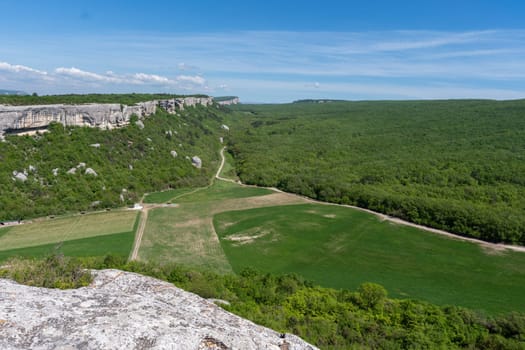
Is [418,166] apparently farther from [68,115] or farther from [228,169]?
[68,115]

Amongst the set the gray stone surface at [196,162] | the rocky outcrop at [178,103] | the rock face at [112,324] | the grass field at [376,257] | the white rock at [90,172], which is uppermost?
the rocky outcrop at [178,103]

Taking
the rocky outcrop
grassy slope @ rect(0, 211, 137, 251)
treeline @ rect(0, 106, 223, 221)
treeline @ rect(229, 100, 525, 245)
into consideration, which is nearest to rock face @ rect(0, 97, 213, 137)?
treeline @ rect(0, 106, 223, 221)

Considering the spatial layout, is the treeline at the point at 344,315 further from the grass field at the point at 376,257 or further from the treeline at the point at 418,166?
the treeline at the point at 418,166

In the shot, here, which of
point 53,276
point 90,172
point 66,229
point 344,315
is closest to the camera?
point 53,276

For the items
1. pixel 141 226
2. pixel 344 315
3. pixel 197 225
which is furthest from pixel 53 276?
pixel 197 225

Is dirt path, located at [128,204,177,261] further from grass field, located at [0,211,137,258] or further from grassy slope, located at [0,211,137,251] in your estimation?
grassy slope, located at [0,211,137,251]

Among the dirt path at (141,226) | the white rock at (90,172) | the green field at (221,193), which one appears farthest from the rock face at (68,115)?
the green field at (221,193)

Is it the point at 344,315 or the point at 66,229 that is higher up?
the point at 344,315
